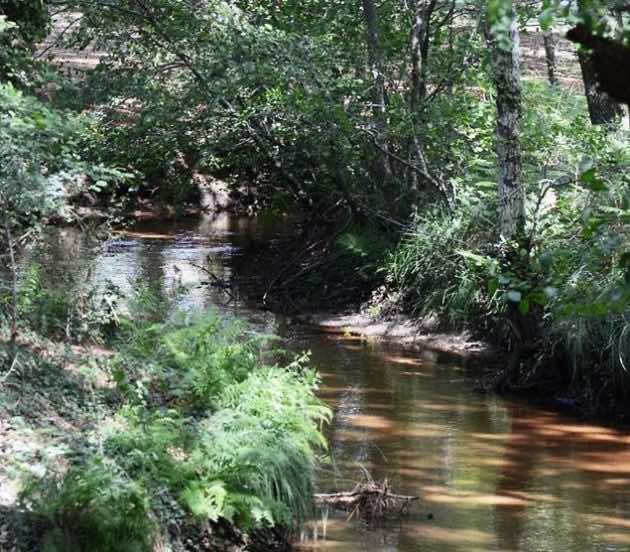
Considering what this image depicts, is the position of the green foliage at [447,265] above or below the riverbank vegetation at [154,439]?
above

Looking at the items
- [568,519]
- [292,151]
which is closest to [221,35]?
[292,151]

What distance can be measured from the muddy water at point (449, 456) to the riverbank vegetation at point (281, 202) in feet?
1.75

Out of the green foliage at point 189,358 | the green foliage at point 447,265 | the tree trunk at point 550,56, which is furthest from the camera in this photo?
the tree trunk at point 550,56

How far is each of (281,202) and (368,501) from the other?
439 inches

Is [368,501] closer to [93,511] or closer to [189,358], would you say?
[189,358]

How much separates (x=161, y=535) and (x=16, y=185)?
2675 mm

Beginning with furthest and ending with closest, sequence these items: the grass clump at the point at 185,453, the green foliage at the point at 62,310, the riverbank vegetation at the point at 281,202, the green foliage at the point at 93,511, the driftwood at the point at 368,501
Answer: the green foliage at the point at 62,310, the driftwood at the point at 368,501, the riverbank vegetation at the point at 281,202, the grass clump at the point at 185,453, the green foliage at the point at 93,511

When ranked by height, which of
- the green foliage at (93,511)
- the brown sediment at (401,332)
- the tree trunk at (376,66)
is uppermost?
the tree trunk at (376,66)

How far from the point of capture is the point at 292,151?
Result: 54.6ft

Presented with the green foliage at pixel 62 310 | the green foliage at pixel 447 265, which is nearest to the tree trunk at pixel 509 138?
the green foliage at pixel 447 265

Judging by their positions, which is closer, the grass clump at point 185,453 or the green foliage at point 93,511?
the green foliage at point 93,511

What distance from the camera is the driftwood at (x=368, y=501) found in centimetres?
838

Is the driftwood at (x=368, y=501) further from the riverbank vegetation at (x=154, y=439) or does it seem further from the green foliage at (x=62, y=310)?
the green foliage at (x=62, y=310)

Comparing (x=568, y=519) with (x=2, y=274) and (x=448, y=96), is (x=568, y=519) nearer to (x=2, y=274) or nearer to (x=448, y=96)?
(x=2, y=274)
